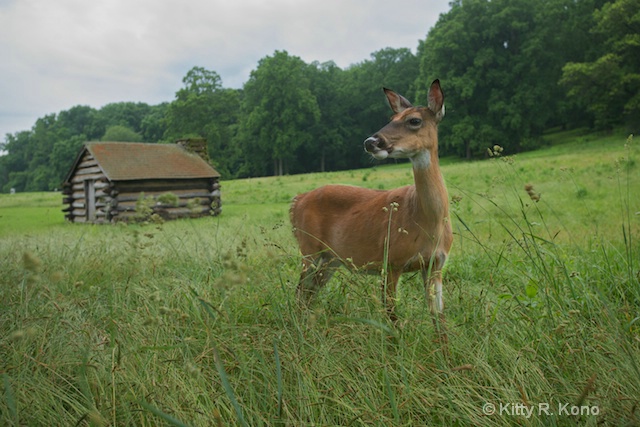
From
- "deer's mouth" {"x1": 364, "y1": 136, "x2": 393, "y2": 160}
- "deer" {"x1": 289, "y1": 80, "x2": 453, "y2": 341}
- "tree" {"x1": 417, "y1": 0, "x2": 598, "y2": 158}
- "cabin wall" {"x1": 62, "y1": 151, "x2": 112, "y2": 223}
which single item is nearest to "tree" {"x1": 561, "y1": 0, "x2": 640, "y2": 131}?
"tree" {"x1": 417, "y1": 0, "x2": 598, "y2": 158}

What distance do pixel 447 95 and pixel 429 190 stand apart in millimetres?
36853

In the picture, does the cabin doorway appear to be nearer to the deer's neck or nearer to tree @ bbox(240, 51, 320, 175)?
the deer's neck

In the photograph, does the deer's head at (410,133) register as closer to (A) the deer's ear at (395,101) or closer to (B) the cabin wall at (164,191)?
(A) the deer's ear at (395,101)

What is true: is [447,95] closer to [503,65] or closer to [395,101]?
[503,65]

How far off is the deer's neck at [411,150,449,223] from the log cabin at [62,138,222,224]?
38.6 ft

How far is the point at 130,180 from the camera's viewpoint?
584 inches

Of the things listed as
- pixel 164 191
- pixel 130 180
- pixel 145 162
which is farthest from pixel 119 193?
pixel 145 162

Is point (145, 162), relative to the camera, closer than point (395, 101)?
No

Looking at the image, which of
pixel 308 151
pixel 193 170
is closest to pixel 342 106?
pixel 308 151

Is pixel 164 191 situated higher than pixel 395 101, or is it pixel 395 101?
pixel 395 101

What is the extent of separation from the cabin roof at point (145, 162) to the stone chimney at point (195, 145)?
442 millimetres

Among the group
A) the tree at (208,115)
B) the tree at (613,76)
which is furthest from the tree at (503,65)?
the tree at (208,115)

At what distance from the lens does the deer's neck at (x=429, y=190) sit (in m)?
3.32

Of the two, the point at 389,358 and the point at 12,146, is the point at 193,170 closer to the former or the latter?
the point at 389,358
